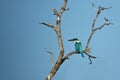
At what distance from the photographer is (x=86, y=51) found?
1.87 metres

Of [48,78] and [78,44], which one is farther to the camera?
[78,44]

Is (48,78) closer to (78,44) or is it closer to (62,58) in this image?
(62,58)

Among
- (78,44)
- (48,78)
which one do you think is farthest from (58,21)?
(48,78)

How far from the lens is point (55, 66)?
6.28ft

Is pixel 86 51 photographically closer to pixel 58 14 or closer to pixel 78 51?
pixel 78 51

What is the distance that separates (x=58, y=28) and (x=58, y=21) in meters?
0.05

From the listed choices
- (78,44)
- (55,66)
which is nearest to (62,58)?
(55,66)

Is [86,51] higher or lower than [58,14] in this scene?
lower

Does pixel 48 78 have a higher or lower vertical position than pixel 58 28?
lower

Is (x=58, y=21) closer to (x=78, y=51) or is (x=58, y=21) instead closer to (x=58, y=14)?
(x=58, y=14)

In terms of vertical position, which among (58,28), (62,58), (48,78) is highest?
(58,28)

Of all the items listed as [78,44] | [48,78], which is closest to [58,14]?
[78,44]

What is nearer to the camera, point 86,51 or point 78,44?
point 86,51

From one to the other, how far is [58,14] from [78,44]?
0.29 meters
